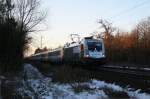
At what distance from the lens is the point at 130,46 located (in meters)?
69.0

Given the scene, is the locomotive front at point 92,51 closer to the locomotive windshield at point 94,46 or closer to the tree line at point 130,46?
the locomotive windshield at point 94,46

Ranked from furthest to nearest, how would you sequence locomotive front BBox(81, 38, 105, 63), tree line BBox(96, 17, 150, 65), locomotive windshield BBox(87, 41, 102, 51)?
tree line BBox(96, 17, 150, 65) → locomotive windshield BBox(87, 41, 102, 51) → locomotive front BBox(81, 38, 105, 63)

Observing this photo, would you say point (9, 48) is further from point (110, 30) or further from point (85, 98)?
point (110, 30)

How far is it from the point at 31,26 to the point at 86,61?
30.9m

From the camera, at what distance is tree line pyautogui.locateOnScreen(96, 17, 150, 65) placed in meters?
59.7

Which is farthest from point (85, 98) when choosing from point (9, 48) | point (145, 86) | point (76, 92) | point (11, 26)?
point (11, 26)

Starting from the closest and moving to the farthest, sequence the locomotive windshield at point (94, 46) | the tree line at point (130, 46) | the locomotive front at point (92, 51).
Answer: the locomotive front at point (92, 51) → the locomotive windshield at point (94, 46) → the tree line at point (130, 46)

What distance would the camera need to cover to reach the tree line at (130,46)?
59.7 metres

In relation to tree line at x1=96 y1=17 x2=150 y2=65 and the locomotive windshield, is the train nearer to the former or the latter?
the locomotive windshield

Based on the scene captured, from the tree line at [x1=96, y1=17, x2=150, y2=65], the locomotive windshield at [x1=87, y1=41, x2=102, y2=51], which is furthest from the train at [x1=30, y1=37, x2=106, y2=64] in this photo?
the tree line at [x1=96, y1=17, x2=150, y2=65]

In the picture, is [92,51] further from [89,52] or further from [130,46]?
[130,46]

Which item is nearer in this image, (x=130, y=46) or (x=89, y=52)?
(x=89, y=52)

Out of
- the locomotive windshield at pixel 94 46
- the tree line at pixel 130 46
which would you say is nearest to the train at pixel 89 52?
the locomotive windshield at pixel 94 46

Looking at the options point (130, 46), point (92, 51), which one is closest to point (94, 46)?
point (92, 51)
